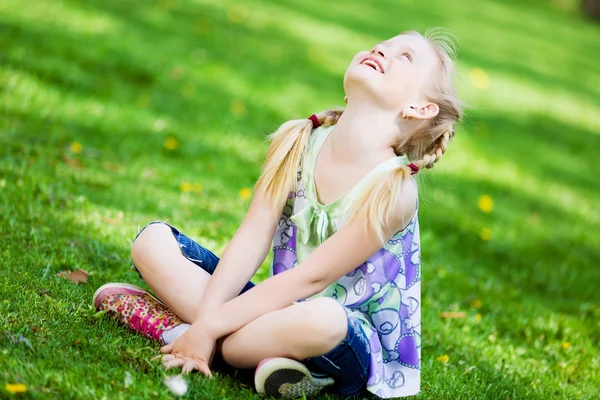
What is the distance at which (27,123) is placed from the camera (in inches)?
196

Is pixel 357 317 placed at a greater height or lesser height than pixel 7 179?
greater

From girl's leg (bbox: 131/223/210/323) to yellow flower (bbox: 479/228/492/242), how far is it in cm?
292

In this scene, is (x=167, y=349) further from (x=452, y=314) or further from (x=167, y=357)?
(x=452, y=314)

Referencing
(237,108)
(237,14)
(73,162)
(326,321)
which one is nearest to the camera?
(326,321)

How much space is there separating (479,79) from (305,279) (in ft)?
24.8

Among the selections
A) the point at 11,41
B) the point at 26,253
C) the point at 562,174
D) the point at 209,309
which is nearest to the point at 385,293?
the point at 209,309

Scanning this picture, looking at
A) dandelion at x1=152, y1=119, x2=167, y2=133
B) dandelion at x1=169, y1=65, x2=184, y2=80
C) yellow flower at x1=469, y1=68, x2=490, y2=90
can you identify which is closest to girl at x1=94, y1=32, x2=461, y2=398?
dandelion at x1=152, y1=119, x2=167, y2=133

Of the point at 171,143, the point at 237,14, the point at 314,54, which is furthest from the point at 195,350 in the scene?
the point at 237,14

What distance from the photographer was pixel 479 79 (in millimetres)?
9648

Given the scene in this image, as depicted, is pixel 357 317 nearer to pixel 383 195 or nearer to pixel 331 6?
pixel 383 195

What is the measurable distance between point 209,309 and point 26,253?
3.36ft

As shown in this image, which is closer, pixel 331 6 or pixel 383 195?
pixel 383 195

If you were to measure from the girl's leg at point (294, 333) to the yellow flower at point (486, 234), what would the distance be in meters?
3.00

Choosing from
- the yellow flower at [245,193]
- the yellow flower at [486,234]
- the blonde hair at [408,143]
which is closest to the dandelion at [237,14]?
the yellow flower at [245,193]
